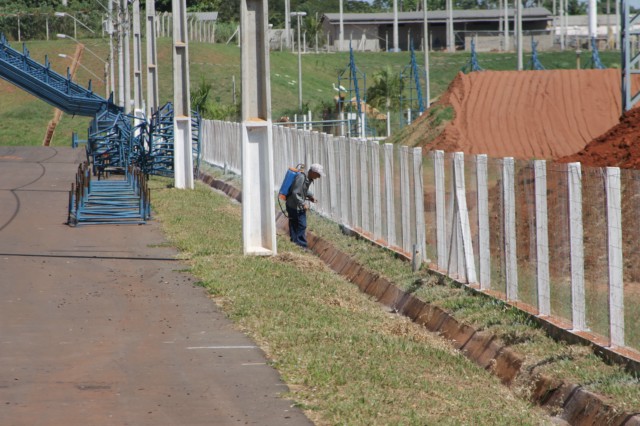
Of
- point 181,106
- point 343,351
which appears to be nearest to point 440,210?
point 343,351

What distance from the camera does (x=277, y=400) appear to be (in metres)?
9.13

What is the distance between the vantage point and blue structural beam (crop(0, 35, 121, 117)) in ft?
157

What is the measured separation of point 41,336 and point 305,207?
28.3ft

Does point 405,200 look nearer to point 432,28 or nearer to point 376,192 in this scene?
point 376,192

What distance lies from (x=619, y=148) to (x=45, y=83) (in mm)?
31844

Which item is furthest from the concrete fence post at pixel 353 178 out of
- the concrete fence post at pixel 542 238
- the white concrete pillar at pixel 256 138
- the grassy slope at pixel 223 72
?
the grassy slope at pixel 223 72

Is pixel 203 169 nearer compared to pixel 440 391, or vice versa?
pixel 440 391

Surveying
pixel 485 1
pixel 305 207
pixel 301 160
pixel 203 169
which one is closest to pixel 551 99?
pixel 203 169

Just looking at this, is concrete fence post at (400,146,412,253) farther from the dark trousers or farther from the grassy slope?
the grassy slope

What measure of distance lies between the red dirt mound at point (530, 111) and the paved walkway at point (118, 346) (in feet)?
86.0

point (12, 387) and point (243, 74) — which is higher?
point (243, 74)

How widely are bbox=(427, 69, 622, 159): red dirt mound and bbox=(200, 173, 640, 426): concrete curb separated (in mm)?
27254

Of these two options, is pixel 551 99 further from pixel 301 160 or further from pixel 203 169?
pixel 301 160

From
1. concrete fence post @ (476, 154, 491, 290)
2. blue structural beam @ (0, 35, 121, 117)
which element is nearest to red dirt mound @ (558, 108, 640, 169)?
concrete fence post @ (476, 154, 491, 290)
